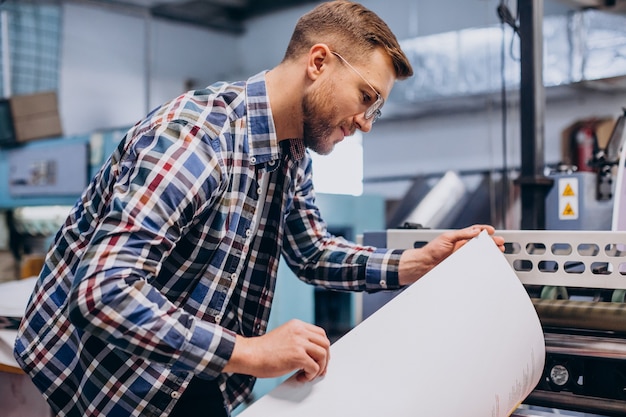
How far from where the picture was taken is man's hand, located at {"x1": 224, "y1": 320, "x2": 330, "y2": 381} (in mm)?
788

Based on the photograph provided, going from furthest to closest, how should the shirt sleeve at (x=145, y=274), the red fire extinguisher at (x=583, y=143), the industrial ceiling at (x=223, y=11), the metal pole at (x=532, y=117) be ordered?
the industrial ceiling at (x=223, y=11) → the red fire extinguisher at (x=583, y=143) → the metal pole at (x=532, y=117) → the shirt sleeve at (x=145, y=274)

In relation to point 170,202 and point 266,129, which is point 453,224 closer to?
point 266,129

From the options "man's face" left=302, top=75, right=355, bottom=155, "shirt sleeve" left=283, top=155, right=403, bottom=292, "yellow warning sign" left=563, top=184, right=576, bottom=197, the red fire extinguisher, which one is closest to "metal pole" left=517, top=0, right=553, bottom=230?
"yellow warning sign" left=563, top=184, right=576, bottom=197

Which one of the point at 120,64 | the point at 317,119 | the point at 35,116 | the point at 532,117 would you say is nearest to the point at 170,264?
the point at 317,119

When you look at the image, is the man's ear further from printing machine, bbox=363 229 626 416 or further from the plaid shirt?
printing machine, bbox=363 229 626 416

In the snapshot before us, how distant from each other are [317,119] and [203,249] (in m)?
0.27

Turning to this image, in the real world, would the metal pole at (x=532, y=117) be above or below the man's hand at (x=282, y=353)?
above

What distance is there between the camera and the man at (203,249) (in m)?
0.77

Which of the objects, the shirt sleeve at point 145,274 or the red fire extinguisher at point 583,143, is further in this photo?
the red fire extinguisher at point 583,143

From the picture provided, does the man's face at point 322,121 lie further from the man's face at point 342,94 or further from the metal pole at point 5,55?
the metal pole at point 5,55

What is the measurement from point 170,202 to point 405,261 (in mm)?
487

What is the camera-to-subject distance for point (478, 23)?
5.12 m

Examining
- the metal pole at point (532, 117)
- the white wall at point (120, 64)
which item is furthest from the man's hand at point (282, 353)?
the white wall at point (120, 64)

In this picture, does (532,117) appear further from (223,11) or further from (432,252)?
(223,11)
